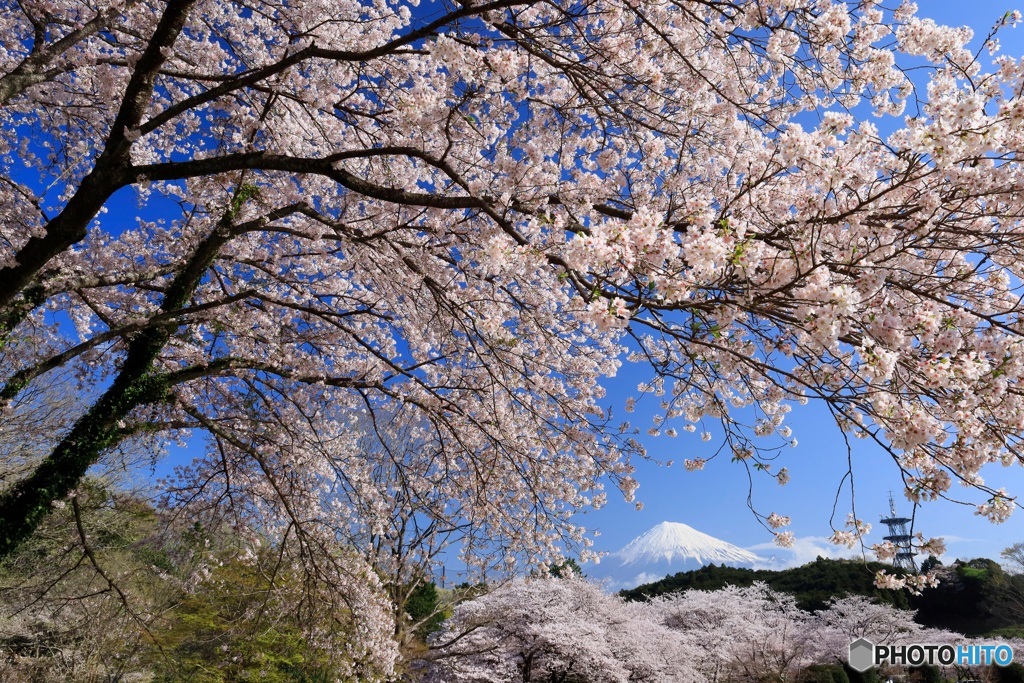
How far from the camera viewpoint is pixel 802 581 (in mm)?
20781

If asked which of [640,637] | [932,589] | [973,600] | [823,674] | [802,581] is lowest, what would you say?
[640,637]

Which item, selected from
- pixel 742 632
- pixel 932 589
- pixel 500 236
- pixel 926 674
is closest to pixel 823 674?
pixel 742 632

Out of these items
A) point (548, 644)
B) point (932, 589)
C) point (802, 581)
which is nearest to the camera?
point (548, 644)

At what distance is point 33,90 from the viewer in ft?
17.1

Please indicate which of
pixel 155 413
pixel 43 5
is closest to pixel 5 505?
pixel 155 413

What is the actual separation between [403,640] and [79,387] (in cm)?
691

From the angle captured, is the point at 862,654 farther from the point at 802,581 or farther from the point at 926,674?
the point at 802,581

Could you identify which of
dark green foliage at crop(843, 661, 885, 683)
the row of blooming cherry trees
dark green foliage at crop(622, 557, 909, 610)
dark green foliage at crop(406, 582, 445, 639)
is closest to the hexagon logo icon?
the row of blooming cherry trees

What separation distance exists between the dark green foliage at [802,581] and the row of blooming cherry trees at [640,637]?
94.2 inches

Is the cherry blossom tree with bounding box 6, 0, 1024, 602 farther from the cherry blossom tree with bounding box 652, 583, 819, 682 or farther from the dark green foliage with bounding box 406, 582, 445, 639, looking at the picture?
the cherry blossom tree with bounding box 652, 583, 819, 682

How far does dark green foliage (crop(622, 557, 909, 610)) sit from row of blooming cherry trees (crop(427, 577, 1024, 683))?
2.39 meters

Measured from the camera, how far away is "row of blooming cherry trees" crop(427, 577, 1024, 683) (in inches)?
465

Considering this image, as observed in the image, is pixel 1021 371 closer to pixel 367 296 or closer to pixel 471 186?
pixel 471 186

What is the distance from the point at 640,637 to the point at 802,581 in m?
11.3
